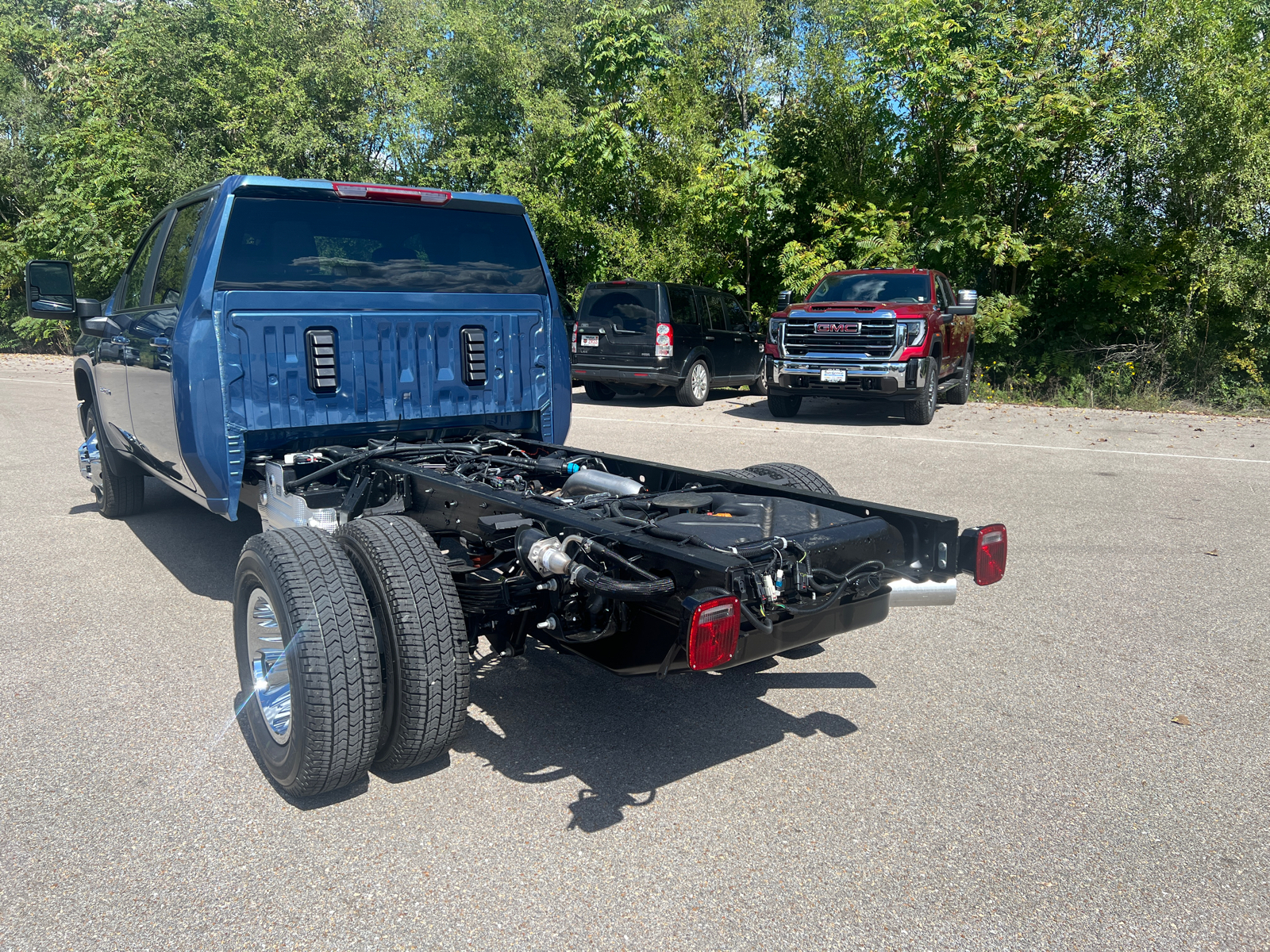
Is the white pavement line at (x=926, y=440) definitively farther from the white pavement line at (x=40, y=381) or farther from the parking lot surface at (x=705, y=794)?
the white pavement line at (x=40, y=381)

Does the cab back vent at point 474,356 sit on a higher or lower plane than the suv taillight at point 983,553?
higher

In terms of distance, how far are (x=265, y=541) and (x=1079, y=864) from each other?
287cm

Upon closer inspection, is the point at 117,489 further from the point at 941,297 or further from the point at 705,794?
the point at 941,297

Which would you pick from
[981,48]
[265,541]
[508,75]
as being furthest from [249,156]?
[265,541]

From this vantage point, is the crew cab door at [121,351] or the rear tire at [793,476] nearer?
the rear tire at [793,476]

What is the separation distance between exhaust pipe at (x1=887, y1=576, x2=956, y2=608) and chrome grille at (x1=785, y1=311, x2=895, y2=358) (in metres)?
9.68

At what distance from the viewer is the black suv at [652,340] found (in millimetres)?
15125

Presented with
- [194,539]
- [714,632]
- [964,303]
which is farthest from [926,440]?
[714,632]

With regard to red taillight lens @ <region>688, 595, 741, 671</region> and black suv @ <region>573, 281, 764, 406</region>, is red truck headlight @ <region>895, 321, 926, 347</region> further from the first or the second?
red taillight lens @ <region>688, 595, 741, 671</region>

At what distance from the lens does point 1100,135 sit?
Answer: 52.4ft

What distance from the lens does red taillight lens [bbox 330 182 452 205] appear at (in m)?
4.84

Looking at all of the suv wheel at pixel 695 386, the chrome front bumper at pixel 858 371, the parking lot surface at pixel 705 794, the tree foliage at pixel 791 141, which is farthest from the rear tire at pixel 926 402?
the parking lot surface at pixel 705 794

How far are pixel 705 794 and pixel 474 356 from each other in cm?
294

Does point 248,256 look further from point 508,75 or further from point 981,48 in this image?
point 508,75
